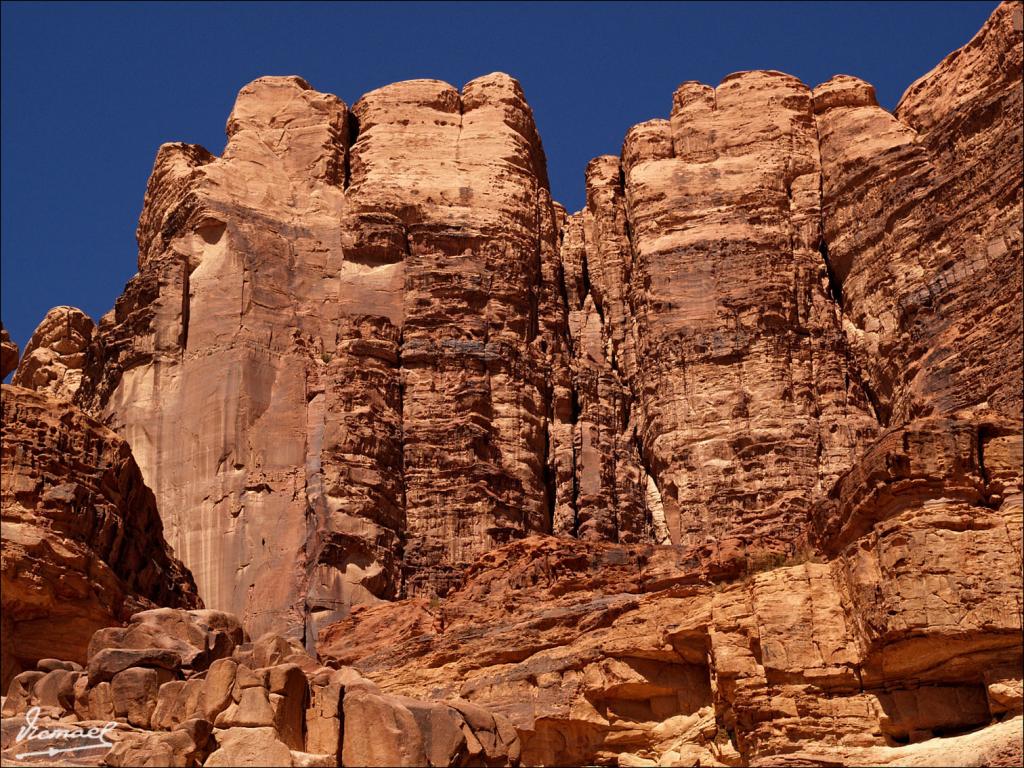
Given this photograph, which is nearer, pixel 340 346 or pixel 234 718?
pixel 234 718

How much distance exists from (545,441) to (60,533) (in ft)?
74.3

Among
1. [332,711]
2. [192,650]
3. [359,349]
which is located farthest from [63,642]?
[359,349]

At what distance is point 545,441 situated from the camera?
59188mm

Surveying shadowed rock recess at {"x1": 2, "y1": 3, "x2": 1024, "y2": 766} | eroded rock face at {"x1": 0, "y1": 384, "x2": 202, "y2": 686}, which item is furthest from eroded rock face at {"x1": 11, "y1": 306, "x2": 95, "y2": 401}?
eroded rock face at {"x1": 0, "y1": 384, "x2": 202, "y2": 686}

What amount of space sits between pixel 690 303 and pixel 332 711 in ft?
91.0

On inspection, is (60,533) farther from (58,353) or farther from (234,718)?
(58,353)

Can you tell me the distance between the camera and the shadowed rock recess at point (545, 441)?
117 feet

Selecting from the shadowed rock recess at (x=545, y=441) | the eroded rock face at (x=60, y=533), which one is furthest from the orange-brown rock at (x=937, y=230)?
the eroded rock face at (x=60, y=533)

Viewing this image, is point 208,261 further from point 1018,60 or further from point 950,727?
point 950,727

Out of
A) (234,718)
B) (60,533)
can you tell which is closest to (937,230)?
(60,533)

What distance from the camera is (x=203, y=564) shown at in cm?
5366

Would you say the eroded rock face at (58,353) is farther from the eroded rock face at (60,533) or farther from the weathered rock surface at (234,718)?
the weathered rock surface at (234,718)

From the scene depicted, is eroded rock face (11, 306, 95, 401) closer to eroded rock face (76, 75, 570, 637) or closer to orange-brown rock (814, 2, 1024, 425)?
eroded rock face (76, 75, 570, 637)

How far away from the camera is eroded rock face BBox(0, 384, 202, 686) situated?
37750 millimetres
